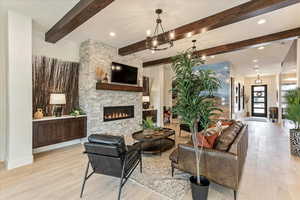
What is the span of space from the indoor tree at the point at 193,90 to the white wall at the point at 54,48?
4036 millimetres

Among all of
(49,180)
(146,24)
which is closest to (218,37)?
(146,24)

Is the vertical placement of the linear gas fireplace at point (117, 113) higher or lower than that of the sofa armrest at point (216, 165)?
higher

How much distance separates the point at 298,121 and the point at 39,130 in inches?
248

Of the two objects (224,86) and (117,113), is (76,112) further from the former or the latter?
(224,86)

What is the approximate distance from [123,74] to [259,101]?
11619 mm

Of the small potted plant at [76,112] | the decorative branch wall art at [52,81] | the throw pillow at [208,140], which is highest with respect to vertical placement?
the decorative branch wall art at [52,81]

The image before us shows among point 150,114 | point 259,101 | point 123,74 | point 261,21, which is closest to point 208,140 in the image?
point 261,21

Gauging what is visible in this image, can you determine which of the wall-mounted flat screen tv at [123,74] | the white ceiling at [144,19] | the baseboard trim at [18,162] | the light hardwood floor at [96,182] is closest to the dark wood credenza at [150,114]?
the wall-mounted flat screen tv at [123,74]

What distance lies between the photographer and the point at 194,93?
1826mm

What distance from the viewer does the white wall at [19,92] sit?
9.96 feet

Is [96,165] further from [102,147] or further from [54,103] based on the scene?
[54,103]

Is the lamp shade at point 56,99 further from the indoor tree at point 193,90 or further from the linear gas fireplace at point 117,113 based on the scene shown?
the indoor tree at point 193,90

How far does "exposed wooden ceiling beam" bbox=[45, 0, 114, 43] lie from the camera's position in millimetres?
2479

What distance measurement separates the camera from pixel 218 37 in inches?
175
